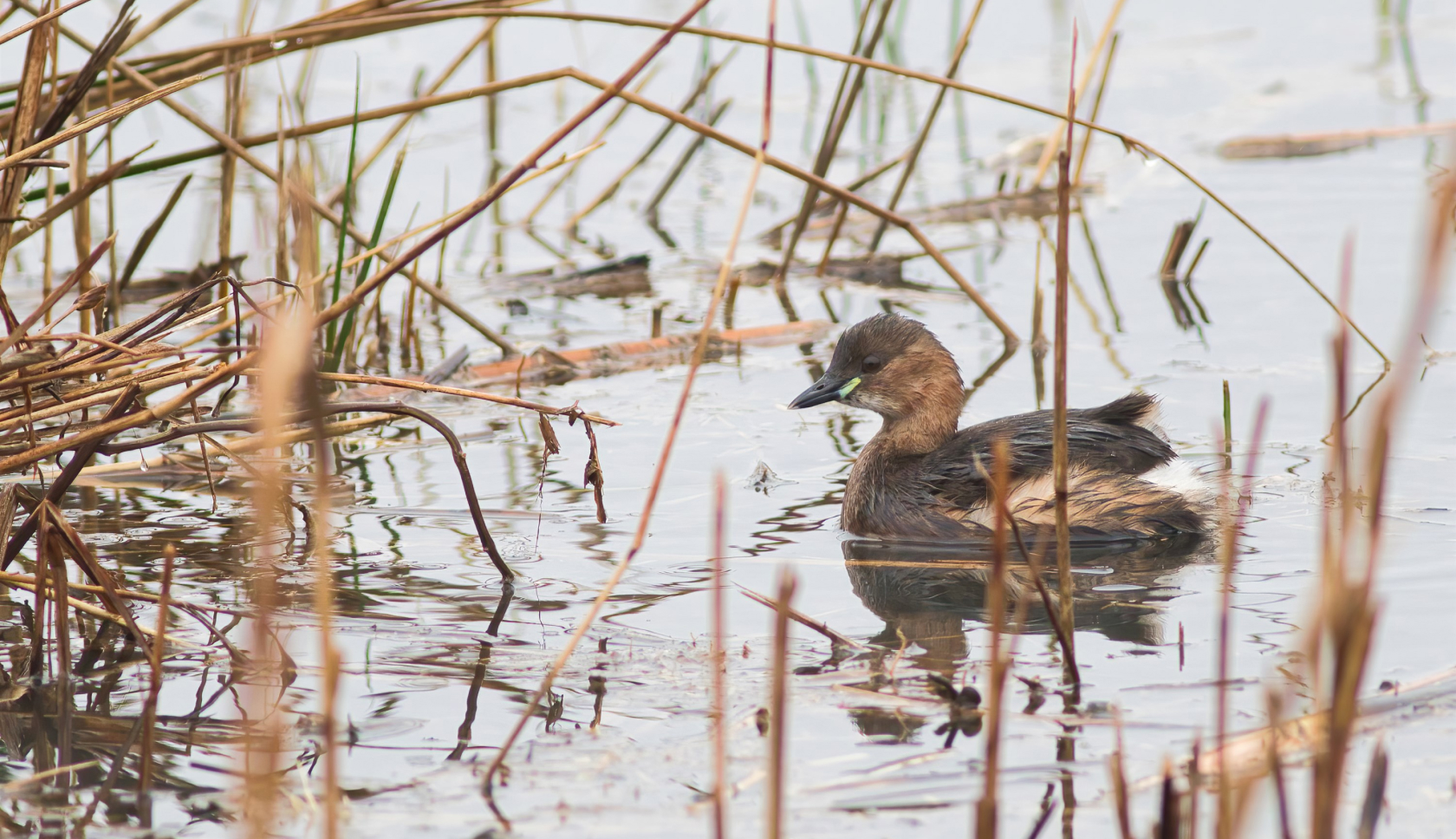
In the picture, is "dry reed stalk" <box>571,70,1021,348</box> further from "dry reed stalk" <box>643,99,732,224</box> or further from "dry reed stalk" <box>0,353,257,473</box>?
"dry reed stalk" <box>643,99,732,224</box>

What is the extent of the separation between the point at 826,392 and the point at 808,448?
1.16 ft

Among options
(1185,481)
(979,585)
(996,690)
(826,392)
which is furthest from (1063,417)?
(826,392)

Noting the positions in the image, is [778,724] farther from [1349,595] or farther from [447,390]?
[447,390]

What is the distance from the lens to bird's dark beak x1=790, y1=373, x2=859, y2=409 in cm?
595

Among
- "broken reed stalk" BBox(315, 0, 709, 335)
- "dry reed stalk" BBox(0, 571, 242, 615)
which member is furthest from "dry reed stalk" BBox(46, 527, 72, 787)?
"broken reed stalk" BBox(315, 0, 709, 335)

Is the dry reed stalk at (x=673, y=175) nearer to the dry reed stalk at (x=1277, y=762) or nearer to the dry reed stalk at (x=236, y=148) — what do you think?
the dry reed stalk at (x=236, y=148)

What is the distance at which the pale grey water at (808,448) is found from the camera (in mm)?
3297

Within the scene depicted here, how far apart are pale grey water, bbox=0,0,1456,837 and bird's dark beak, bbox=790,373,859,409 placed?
24 centimetres

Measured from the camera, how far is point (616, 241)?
891 centimetres

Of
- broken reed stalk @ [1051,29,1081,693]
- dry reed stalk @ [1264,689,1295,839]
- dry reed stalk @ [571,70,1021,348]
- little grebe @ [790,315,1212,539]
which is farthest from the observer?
little grebe @ [790,315,1212,539]

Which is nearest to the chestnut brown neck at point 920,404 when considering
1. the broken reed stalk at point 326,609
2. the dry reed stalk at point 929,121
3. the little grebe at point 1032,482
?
the little grebe at point 1032,482

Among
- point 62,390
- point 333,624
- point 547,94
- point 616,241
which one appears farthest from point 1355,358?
point 547,94

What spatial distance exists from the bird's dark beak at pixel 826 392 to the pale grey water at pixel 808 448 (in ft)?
0.78

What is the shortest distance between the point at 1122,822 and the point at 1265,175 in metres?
7.33
